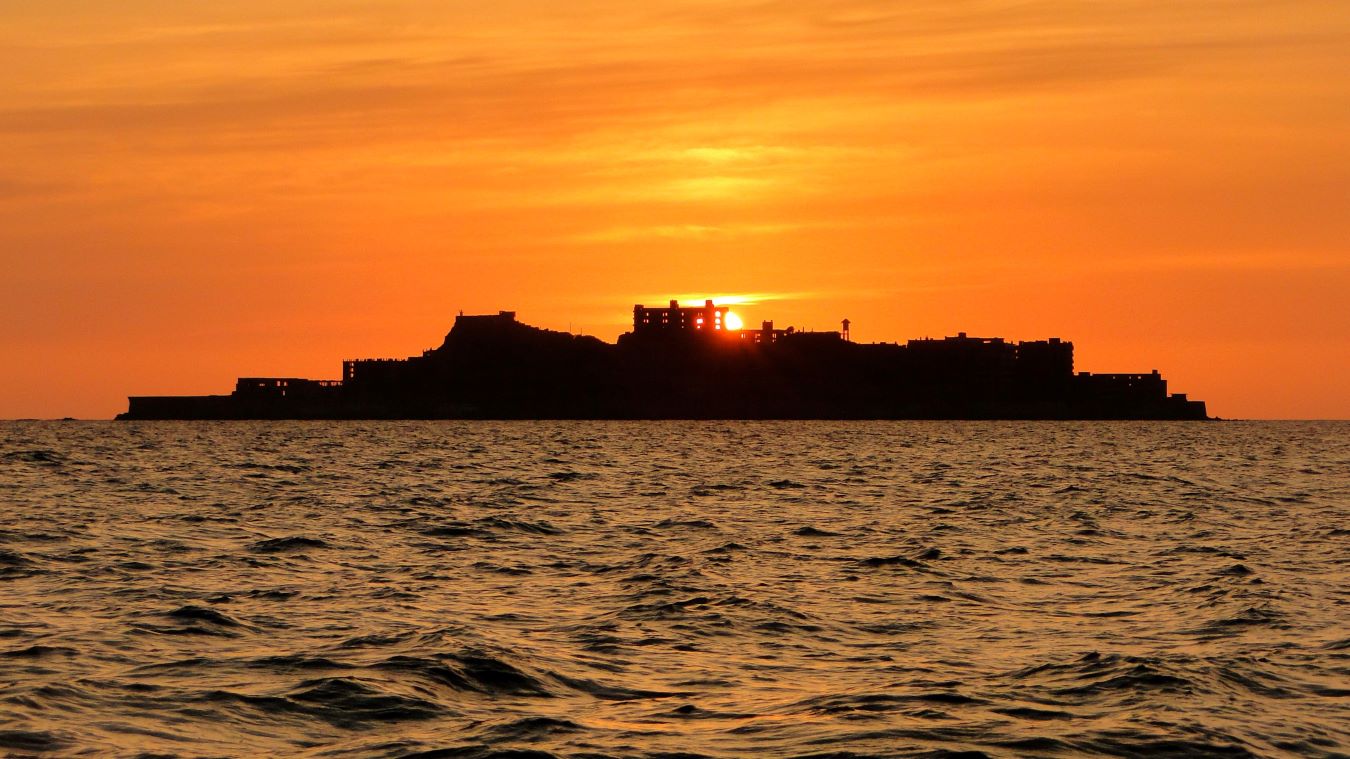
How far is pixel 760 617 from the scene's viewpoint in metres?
29.0

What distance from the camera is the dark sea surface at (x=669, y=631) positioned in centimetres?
1945

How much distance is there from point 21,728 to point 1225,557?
3040cm

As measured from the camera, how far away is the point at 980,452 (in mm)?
149250

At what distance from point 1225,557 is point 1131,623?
44.2 feet

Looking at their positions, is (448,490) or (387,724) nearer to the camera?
(387,724)

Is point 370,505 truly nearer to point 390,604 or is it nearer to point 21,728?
point 390,604

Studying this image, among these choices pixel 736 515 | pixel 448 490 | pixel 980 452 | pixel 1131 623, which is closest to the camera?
pixel 1131 623

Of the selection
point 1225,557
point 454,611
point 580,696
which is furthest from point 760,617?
point 1225,557

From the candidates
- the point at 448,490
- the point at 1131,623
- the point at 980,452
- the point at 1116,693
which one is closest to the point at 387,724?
the point at 1116,693

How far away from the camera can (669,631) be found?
89.7ft

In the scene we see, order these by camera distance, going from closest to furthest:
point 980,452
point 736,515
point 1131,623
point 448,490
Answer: point 1131,623, point 736,515, point 448,490, point 980,452

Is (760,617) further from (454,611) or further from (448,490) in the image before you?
(448,490)

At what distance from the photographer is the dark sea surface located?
63.8 ft

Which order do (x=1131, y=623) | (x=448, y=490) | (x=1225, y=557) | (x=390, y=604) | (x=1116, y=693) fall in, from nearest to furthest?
1. (x=1116, y=693)
2. (x=1131, y=623)
3. (x=390, y=604)
4. (x=1225, y=557)
5. (x=448, y=490)
